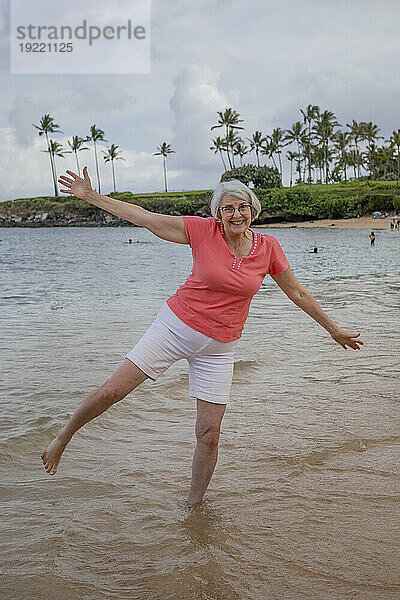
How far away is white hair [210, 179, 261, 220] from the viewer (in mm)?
3430

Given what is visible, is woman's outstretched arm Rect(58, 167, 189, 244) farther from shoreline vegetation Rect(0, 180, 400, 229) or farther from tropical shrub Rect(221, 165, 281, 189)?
tropical shrub Rect(221, 165, 281, 189)

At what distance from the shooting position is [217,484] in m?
4.27

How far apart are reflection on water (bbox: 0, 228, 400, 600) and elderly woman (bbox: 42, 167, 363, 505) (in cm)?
60

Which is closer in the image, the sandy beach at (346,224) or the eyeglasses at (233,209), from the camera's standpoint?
the eyeglasses at (233,209)

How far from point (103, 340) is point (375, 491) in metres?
6.57

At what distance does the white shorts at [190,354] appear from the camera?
3.43 m

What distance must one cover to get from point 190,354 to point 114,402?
0.54m

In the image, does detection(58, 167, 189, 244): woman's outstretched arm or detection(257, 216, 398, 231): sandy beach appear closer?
detection(58, 167, 189, 244): woman's outstretched arm

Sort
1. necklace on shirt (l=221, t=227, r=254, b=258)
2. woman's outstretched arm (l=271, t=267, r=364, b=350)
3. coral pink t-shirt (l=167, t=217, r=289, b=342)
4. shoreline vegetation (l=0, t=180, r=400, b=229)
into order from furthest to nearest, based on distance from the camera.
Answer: shoreline vegetation (l=0, t=180, r=400, b=229)
woman's outstretched arm (l=271, t=267, r=364, b=350)
necklace on shirt (l=221, t=227, r=254, b=258)
coral pink t-shirt (l=167, t=217, r=289, b=342)

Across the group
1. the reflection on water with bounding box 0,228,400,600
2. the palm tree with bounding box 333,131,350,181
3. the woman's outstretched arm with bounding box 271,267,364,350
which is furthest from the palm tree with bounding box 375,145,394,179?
the woman's outstretched arm with bounding box 271,267,364,350

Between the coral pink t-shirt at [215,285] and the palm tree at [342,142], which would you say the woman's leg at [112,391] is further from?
the palm tree at [342,142]

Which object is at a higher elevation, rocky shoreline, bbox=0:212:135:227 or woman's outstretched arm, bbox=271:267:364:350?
rocky shoreline, bbox=0:212:135:227

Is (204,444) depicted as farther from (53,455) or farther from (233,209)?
(233,209)

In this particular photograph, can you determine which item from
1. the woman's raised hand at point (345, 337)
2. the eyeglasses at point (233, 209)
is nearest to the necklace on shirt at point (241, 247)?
the eyeglasses at point (233, 209)
